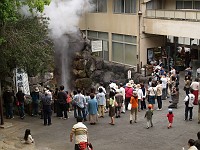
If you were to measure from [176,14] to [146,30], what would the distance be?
3.08 meters

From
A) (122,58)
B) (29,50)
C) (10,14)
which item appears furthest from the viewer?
(122,58)

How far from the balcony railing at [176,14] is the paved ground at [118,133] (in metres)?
9.79

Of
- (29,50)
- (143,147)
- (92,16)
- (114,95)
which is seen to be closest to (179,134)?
(143,147)

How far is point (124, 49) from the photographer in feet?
105

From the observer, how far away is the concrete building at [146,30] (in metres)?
28.2

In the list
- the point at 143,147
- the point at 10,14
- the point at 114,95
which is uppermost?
the point at 10,14

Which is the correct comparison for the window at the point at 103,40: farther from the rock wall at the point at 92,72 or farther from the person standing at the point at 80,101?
the person standing at the point at 80,101

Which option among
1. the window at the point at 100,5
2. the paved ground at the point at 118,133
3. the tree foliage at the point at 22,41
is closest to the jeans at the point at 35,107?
the paved ground at the point at 118,133

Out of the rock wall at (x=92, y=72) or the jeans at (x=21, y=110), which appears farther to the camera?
the rock wall at (x=92, y=72)

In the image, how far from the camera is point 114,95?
18.3m

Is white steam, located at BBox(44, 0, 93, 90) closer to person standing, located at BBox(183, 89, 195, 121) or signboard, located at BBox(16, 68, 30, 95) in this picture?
signboard, located at BBox(16, 68, 30, 95)

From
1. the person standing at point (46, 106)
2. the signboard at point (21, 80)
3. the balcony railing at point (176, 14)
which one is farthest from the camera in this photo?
the balcony railing at point (176, 14)

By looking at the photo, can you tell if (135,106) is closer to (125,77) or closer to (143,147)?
(143,147)

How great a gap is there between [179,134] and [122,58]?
1722 centimetres
